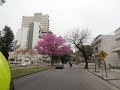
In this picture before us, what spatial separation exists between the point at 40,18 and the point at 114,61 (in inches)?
5340

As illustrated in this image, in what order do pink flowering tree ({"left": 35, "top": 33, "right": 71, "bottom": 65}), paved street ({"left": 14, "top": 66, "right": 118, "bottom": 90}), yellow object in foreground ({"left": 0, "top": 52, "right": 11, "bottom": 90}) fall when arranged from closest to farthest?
yellow object in foreground ({"left": 0, "top": 52, "right": 11, "bottom": 90})
paved street ({"left": 14, "top": 66, "right": 118, "bottom": 90})
pink flowering tree ({"left": 35, "top": 33, "right": 71, "bottom": 65})

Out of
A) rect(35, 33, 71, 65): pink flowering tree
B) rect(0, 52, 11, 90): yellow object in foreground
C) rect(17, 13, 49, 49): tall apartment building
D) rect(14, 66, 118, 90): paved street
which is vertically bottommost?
rect(14, 66, 118, 90): paved street

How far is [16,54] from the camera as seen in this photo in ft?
400

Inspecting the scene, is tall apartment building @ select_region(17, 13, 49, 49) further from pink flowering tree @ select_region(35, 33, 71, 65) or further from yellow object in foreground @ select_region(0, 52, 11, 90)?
yellow object in foreground @ select_region(0, 52, 11, 90)

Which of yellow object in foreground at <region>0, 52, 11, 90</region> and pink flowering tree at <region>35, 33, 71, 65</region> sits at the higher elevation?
pink flowering tree at <region>35, 33, 71, 65</region>

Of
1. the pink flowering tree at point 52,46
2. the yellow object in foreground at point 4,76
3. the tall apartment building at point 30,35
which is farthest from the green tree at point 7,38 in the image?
the tall apartment building at point 30,35

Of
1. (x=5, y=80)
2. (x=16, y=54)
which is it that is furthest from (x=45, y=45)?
(x=5, y=80)

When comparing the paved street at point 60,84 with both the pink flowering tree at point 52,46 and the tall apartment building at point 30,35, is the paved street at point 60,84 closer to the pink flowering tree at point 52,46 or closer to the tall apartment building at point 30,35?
the pink flowering tree at point 52,46

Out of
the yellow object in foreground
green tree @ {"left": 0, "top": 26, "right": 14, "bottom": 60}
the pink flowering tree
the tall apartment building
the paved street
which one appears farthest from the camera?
the tall apartment building

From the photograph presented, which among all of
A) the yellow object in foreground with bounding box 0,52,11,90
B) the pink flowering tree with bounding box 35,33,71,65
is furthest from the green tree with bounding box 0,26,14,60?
the yellow object in foreground with bounding box 0,52,11,90

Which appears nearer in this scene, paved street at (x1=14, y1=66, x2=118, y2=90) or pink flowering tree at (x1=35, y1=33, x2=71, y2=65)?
paved street at (x1=14, y1=66, x2=118, y2=90)

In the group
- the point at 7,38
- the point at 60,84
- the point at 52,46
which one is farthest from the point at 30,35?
the point at 60,84

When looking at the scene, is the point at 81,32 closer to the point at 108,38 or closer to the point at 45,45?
the point at 108,38

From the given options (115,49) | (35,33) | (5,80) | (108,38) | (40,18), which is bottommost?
(5,80)
